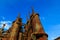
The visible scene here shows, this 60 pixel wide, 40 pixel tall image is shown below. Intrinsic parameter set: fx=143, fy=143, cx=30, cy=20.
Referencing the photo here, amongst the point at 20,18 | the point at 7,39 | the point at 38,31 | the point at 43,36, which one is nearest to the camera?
the point at 43,36

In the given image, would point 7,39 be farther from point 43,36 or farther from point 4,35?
point 43,36

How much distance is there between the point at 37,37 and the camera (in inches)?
970

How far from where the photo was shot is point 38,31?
26.3 meters

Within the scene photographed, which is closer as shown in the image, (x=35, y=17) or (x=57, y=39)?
(x=57, y=39)

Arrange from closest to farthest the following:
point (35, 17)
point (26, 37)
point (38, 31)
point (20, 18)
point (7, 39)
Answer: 1. point (38, 31)
2. point (35, 17)
3. point (26, 37)
4. point (7, 39)
5. point (20, 18)

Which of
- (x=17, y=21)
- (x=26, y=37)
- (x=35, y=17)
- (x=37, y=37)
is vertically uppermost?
(x=17, y=21)

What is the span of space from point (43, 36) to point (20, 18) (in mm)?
17191

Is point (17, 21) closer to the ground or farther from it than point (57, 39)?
farther from it

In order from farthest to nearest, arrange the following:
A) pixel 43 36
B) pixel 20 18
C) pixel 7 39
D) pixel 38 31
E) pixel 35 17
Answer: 1. pixel 20 18
2. pixel 7 39
3. pixel 35 17
4. pixel 38 31
5. pixel 43 36

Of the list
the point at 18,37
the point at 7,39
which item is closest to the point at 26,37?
the point at 18,37

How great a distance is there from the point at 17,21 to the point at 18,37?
16.0 ft

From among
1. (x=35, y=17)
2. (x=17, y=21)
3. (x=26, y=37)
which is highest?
(x=17, y=21)

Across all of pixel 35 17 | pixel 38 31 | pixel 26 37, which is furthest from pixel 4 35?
pixel 38 31

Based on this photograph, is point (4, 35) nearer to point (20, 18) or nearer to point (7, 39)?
point (7, 39)
